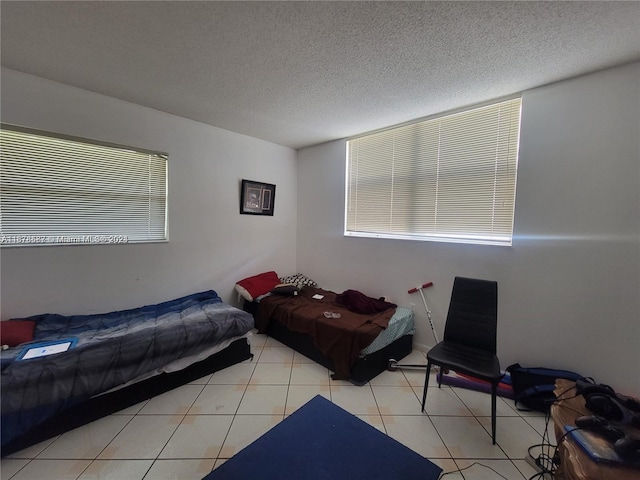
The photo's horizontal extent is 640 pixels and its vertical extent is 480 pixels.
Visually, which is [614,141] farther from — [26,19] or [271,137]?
[26,19]

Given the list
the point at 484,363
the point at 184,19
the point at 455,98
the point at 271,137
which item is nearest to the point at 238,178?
the point at 271,137

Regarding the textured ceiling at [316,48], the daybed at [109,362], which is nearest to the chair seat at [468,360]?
the daybed at [109,362]

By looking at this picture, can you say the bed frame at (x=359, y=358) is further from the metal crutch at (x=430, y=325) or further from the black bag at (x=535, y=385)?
the black bag at (x=535, y=385)

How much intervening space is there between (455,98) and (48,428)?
4.05 meters

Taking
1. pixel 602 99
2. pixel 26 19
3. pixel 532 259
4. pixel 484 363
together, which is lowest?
pixel 484 363

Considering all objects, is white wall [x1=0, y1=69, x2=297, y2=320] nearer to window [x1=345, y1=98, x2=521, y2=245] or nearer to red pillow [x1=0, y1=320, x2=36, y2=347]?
red pillow [x1=0, y1=320, x2=36, y2=347]

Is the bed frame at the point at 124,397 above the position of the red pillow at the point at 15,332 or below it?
below

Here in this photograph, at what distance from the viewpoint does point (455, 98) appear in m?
2.35

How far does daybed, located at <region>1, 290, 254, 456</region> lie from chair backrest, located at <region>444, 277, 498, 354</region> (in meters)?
1.95

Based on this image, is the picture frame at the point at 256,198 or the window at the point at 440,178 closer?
the window at the point at 440,178

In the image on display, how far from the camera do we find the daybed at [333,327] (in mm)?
2299

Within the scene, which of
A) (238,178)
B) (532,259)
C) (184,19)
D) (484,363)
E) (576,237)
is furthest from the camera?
(238,178)

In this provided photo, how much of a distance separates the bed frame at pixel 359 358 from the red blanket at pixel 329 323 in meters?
0.07

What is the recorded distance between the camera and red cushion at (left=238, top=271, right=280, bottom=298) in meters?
3.38
